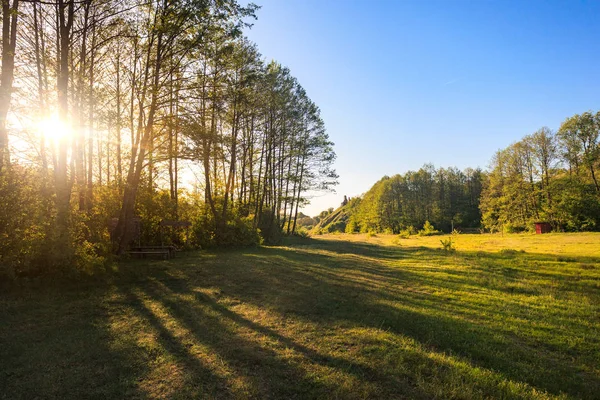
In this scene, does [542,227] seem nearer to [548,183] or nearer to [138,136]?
[548,183]

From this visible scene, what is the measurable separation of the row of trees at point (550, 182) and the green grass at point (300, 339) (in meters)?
38.8

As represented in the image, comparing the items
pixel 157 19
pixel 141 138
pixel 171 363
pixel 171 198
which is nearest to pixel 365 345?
pixel 171 363

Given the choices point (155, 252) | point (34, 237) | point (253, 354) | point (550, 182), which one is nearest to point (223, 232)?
point (155, 252)

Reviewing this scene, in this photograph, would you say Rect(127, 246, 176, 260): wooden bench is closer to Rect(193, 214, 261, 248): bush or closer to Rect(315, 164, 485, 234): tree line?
Rect(193, 214, 261, 248): bush

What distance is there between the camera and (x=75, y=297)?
746cm

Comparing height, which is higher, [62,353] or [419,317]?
[62,353]

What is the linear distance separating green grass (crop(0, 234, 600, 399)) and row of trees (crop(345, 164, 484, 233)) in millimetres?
62914

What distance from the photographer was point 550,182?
1700 inches

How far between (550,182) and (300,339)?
171 feet

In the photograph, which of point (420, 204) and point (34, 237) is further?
point (420, 204)

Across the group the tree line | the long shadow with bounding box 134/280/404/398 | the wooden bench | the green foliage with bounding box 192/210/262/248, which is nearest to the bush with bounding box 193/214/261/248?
the green foliage with bounding box 192/210/262/248

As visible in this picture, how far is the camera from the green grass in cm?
382

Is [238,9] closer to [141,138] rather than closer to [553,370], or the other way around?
[141,138]

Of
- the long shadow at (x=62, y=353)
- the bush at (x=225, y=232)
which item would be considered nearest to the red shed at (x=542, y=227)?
the bush at (x=225, y=232)
